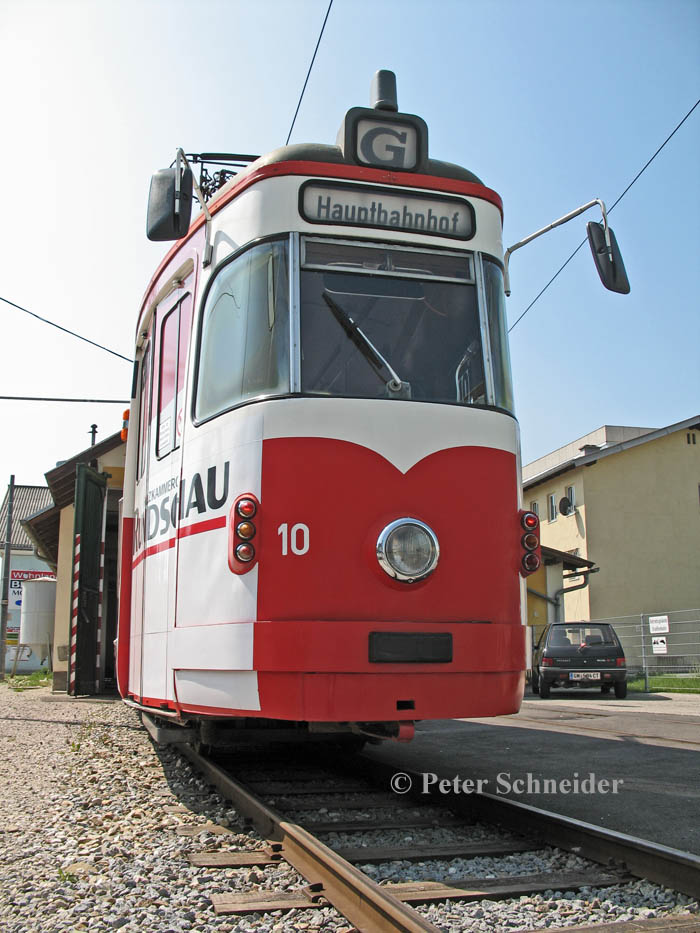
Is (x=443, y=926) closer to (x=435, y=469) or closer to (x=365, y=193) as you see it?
(x=435, y=469)

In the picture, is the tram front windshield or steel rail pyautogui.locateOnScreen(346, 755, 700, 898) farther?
the tram front windshield

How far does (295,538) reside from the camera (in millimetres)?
4715

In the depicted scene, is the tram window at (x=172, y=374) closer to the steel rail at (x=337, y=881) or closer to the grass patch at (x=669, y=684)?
the steel rail at (x=337, y=881)

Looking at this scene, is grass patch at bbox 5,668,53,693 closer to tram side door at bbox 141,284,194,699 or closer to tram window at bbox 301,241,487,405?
tram side door at bbox 141,284,194,699

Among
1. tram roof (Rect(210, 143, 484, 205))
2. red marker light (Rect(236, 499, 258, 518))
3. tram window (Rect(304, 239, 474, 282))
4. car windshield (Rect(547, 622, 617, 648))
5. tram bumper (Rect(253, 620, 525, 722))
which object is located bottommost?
tram bumper (Rect(253, 620, 525, 722))

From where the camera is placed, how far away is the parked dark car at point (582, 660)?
58.2ft

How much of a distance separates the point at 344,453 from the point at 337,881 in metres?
2.07

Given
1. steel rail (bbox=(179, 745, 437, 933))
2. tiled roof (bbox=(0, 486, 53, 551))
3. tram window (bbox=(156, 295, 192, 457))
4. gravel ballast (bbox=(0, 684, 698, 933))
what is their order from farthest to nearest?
tiled roof (bbox=(0, 486, 53, 551)) → tram window (bbox=(156, 295, 192, 457)) → gravel ballast (bbox=(0, 684, 698, 933)) → steel rail (bbox=(179, 745, 437, 933))

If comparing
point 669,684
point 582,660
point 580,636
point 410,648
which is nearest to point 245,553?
point 410,648

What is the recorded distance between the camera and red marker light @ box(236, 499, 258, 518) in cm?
474

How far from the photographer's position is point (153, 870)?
417 centimetres

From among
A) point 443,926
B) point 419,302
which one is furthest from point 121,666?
point 443,926

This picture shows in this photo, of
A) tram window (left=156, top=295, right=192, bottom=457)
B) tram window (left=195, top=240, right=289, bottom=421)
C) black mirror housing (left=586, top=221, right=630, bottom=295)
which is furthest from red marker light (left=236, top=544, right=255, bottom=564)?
black mirror housing (left=586, top=221, right=630, bottom=295)

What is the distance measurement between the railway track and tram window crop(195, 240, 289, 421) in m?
2.24
